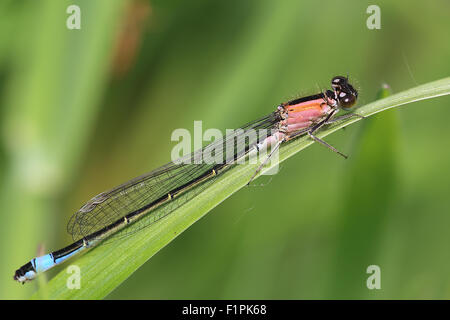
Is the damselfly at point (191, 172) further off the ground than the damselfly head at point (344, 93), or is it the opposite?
the damselfly head at point (344, 93)

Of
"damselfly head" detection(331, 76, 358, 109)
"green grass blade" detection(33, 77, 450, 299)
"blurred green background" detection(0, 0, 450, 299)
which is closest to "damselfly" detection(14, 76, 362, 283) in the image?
"damselfly head" detection(331, 76, 358, 109)

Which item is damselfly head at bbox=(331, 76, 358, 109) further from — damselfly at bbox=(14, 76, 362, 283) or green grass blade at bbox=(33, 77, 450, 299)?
green grass blade at bbox=(33, 77, 450, 299)

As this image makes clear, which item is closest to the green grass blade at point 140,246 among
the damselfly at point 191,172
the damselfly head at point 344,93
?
the damselfly at point 191,172

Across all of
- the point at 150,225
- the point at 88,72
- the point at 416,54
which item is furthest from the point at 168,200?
the point at 416,54

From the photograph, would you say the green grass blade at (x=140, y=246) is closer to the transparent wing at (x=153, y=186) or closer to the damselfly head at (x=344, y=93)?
the transparent wing at (x=153, y=186)

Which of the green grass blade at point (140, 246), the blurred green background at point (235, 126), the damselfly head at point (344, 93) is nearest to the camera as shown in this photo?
the green grass blade at point (140, 246)

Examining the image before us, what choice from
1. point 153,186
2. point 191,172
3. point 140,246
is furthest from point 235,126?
point 140,246

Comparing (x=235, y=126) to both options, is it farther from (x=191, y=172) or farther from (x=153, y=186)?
(x=153, y=186)

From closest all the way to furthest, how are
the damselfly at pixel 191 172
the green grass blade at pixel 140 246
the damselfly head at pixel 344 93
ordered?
the green grass blade at pixel 140 246 → the damselfly at pixel 191 172 → the damselfly head at pixel 344 93
